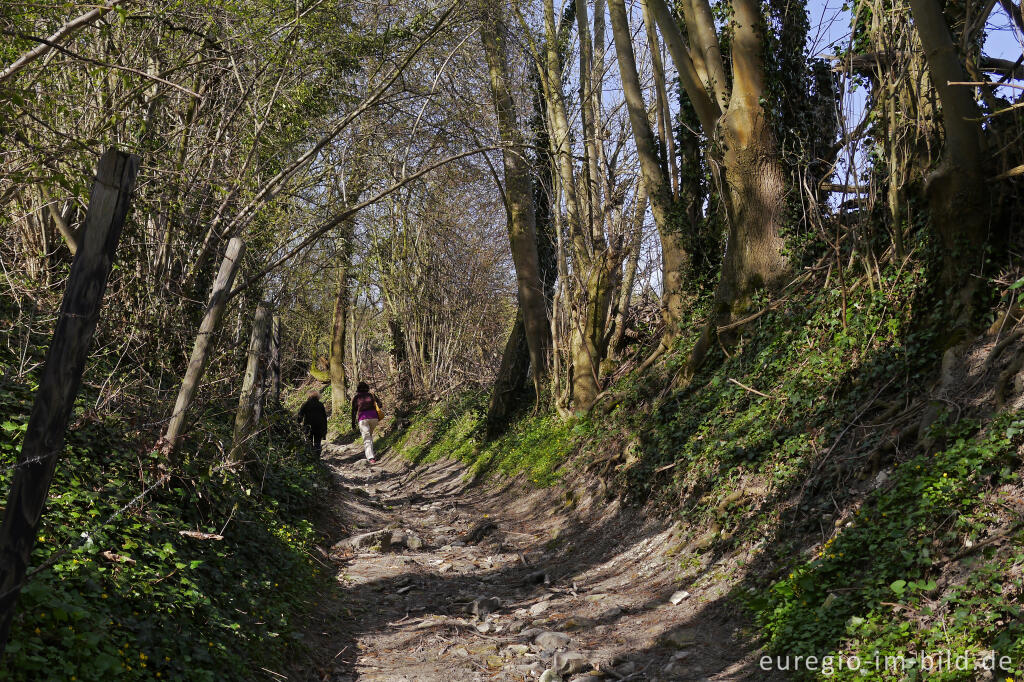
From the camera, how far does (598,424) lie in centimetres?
1197

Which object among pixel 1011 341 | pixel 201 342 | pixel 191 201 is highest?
pixel 191 201

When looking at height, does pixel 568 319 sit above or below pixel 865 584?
above

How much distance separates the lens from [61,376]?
305cm

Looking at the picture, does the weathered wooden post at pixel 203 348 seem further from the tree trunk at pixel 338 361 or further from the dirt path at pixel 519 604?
the tree trunk at pixel 338 361

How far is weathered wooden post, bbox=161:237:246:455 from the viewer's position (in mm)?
6348

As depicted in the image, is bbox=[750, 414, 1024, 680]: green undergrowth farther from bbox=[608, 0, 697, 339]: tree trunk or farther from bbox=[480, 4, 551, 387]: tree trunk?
bbox=[480, 4, 551, 387]: tree trunk

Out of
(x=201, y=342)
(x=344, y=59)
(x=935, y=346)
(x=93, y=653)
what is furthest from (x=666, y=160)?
(x=93, y=653)

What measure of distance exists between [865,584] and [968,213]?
357 centimetres

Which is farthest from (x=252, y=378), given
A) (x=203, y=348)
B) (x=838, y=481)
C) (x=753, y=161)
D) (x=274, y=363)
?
(x=753, y=161)

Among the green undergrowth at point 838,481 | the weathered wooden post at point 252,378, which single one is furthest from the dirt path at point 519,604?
the weathered wooden post at point 252,378

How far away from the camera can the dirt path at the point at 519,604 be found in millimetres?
5395

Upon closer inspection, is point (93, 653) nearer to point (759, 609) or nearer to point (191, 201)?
point (759, 609)

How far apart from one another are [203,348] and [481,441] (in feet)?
36.4

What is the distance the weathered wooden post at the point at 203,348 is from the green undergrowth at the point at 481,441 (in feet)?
21.8
